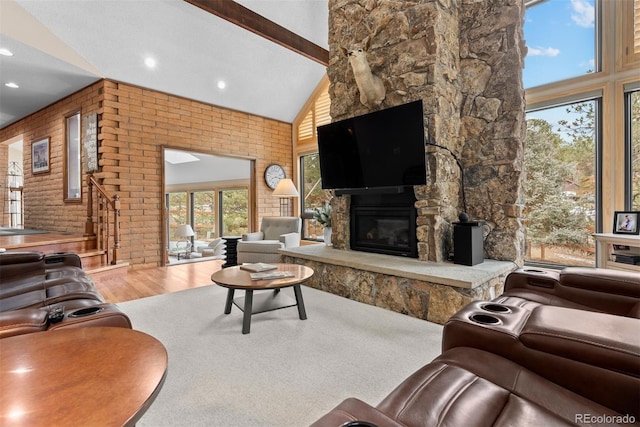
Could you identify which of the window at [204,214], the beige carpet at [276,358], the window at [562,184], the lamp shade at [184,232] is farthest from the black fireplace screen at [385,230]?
the window at [204,214]

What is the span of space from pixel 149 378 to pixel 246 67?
5.54 m

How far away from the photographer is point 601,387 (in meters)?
0.87

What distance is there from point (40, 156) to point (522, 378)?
27.2 ft

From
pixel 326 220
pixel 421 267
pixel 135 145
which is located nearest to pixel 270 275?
pixel 421 267

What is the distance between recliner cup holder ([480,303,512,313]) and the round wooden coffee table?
145 cm

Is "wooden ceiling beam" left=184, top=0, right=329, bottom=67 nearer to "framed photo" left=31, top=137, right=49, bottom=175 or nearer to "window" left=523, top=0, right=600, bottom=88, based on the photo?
"window" left=523, top=0, right=600, bottom=88

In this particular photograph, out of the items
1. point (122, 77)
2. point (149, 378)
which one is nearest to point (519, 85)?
point (149, 378)

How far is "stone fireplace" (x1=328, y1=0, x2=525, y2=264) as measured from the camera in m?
3.05

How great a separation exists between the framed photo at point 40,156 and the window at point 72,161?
824mm

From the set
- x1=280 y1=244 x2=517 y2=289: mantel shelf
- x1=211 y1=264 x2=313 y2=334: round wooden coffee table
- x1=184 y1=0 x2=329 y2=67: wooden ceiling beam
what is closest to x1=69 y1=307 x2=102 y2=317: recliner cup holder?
x1=211 y1=264 x2=313 y2=334: round wooden coffee table

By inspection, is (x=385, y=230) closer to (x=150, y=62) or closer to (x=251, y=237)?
(x=251, y=237)

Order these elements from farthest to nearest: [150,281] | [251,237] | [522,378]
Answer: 1. [251,237]
2. [150,281]
3. [522,378]

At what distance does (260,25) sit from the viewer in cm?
431

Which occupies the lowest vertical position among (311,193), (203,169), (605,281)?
(605,281)
